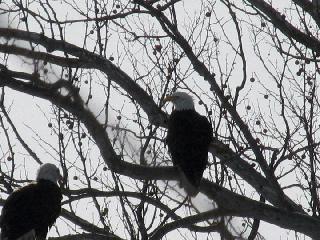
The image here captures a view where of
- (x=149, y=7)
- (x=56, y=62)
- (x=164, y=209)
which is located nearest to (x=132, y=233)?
(x=164, y=209)

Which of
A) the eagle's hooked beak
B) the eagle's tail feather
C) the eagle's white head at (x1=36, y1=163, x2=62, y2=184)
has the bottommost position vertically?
the eagle's tail feather

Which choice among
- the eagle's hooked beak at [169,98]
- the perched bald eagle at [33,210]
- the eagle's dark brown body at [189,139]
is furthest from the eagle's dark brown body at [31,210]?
the eagle's hooked beak at [169,98]

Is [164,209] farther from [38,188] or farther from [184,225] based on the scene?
[38,188]

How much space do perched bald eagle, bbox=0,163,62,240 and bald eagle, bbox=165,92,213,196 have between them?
1049 millimetres

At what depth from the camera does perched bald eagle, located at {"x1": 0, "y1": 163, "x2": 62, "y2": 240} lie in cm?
502

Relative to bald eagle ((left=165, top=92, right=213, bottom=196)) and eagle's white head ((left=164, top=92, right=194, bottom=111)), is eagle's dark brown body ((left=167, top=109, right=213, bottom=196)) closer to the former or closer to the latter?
bald eagle ((left=165, top=92, right=213, bottom=196))

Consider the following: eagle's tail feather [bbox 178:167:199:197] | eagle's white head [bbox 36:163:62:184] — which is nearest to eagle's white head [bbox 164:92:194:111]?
eagle's tail feather [bbox 178:167:199:197]

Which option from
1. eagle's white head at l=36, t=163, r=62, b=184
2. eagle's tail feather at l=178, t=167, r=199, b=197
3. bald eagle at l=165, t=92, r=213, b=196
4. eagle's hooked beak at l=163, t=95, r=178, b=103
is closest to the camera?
eagle's tail feather at l=178, t=167, r=199, b=197

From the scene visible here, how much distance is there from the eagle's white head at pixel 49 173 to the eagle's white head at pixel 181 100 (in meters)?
1.32

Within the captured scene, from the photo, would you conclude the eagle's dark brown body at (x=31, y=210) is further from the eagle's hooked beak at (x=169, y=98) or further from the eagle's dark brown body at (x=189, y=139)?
the eagle's hooked beak at (x=169, y=98)

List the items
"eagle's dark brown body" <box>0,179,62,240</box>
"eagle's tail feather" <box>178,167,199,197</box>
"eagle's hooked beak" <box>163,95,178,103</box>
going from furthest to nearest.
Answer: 1. "eagle's hooked beak" <box>163,95,178,103</box>
2. "eagle's dark brown body" <box>0,179,62,240</box>
3. "eagle's tail feather" <box>178,167,199,197</box>

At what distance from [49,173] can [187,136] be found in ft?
4.81

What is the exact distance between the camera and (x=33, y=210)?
5297 mm

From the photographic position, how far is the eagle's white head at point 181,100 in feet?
17.3
